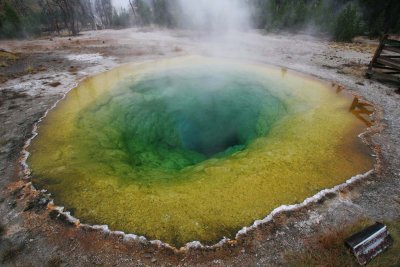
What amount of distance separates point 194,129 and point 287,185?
16.8ft

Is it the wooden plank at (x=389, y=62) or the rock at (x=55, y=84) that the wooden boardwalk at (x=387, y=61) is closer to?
the wooden plank at (x=389, y=62)

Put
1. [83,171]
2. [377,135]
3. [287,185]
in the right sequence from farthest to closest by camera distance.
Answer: [377,135] < [83,171] < [287,185]

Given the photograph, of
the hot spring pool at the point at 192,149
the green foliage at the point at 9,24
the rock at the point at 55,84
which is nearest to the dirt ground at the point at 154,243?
the hot spring pool at the point at 192,149

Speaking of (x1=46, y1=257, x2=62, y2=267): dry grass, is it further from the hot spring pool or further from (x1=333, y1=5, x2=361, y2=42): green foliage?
(x1=333, y1=5, x2=361, y2=42): green foliage

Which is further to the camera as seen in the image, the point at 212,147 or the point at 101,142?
the point at 212,147

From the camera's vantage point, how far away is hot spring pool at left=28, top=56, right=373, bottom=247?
4070 millimetres

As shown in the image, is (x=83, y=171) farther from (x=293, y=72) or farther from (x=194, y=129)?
(x=293, y=72)

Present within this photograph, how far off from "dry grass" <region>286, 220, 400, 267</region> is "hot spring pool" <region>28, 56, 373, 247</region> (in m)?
0.80

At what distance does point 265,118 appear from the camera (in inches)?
306

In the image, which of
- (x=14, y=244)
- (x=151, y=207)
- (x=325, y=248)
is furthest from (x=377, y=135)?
(x=14, y=244)

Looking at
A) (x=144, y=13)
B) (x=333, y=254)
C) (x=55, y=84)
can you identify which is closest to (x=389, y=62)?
(x=333, y=254)

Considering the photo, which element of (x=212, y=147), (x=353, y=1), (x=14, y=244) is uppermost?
(x=353, y=1)

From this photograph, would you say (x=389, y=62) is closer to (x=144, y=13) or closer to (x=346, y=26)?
(x=346, y=26)

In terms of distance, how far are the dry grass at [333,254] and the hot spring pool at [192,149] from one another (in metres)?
0.80
